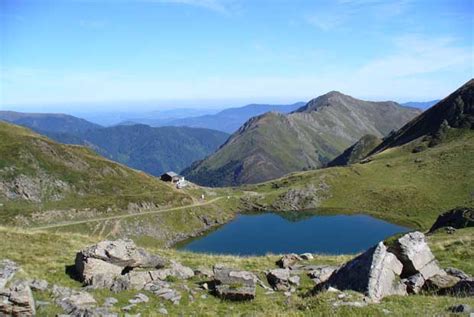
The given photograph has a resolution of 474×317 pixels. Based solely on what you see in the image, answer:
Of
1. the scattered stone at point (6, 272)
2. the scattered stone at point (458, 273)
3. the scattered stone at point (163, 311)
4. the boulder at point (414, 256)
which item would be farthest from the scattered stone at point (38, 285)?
the scattered stone at point (458, 273)

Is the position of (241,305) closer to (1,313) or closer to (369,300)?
(369,300)

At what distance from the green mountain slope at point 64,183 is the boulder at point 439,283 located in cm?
10479

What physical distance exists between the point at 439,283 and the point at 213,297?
1224 centimetres

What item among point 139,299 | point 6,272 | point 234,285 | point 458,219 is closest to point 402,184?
point 458,219

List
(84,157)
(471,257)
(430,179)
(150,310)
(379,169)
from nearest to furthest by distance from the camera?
(150,310) < (471,257) < (84,157) < (430,179) < (379,169)

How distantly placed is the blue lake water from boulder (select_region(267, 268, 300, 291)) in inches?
3234

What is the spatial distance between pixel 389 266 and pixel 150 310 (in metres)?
12.6

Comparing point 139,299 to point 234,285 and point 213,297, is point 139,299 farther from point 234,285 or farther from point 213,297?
point 234,285

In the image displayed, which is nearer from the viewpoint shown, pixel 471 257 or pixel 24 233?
pixel 471 257

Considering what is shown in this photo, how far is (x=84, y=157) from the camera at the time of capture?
146 m

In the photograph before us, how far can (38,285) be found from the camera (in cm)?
2300

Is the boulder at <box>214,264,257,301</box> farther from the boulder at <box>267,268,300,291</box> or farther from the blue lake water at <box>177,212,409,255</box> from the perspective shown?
the blue lake water at <box>177,212,409,255</box>

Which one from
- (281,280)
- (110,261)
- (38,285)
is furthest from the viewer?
(110,261)

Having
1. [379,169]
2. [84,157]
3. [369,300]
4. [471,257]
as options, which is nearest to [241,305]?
[369,300]
